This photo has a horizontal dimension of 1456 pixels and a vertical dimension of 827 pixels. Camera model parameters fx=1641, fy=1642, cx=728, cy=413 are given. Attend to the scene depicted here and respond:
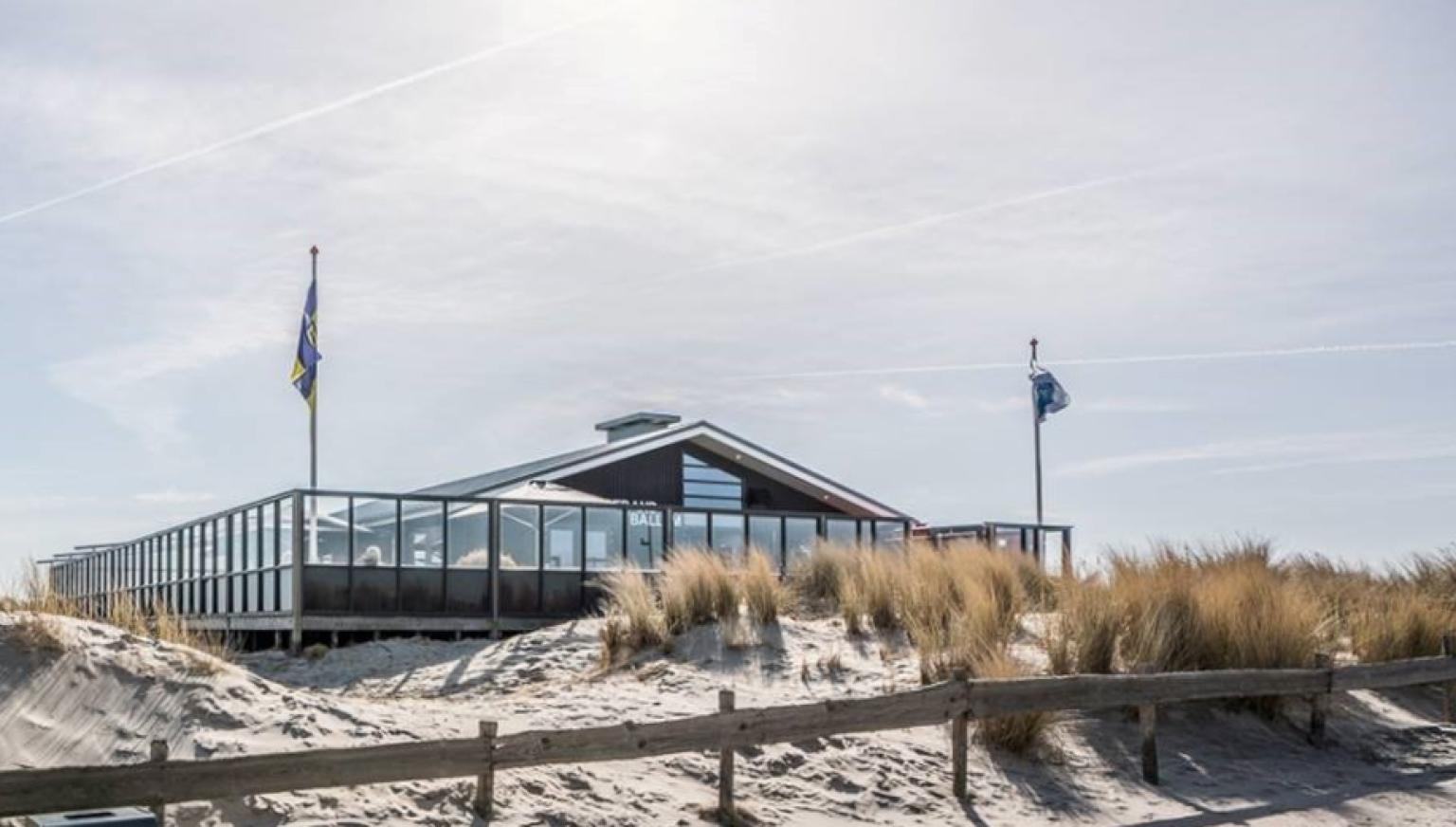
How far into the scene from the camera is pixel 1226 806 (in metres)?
14.4

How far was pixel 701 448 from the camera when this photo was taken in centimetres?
3578

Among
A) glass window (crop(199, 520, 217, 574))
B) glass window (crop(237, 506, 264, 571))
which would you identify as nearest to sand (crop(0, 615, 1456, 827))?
glass window (crop(237, 506, 264, 571))

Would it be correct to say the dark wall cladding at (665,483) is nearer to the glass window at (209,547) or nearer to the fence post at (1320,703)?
the glass window at (209,547)

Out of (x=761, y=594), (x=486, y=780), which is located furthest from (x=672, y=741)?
(x=761, y=594)

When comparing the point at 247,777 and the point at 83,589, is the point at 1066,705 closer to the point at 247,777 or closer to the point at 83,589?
the point at 247,777

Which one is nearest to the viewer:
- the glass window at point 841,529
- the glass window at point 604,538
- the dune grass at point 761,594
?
the dune grass at point 761,594

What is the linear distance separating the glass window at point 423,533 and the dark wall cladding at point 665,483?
6.94 metres

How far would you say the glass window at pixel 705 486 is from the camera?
35344mm

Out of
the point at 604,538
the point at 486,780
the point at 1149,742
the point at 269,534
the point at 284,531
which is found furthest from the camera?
the point at 604,538

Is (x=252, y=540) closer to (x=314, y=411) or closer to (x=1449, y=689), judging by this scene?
(x=314, y=411)

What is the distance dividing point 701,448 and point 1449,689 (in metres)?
19.0

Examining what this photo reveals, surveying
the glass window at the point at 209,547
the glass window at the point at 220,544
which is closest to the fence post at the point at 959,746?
the glass window at the point at 220,544

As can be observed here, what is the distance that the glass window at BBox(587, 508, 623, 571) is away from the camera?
27422 millimetres

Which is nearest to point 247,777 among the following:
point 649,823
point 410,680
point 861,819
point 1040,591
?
point 649,823
